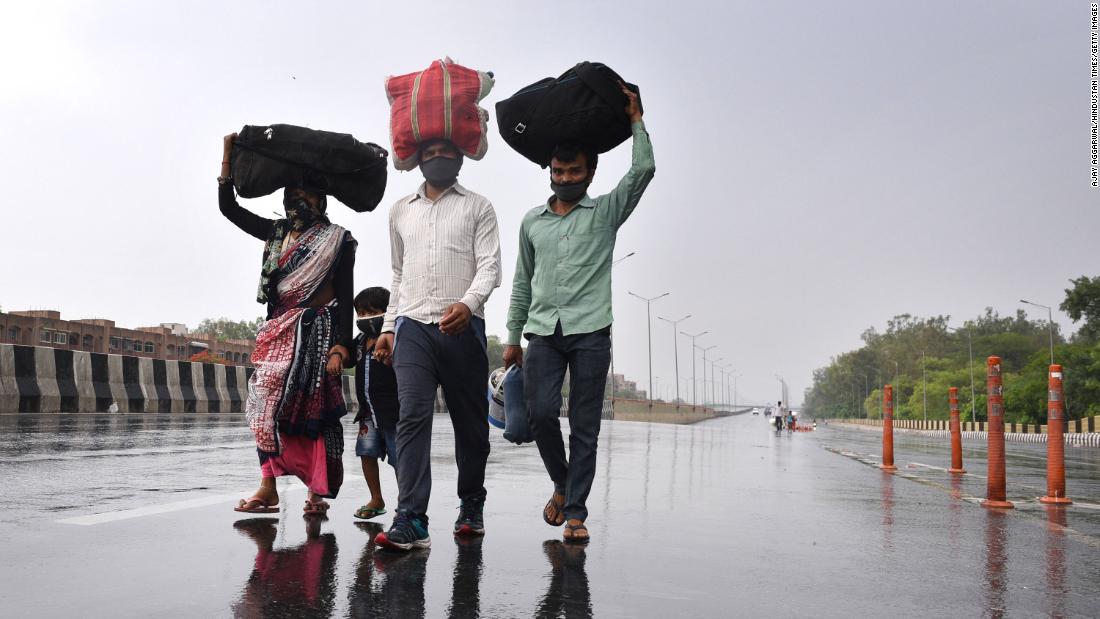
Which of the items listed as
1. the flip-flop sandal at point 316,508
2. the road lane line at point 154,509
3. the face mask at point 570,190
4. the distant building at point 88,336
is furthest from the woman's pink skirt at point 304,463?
the distant building at point 88,336

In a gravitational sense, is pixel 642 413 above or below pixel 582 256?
below

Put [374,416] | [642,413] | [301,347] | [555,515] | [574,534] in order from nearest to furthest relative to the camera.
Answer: [574,534] < [555,515] < [301,347] < [374,416] < [642,413]

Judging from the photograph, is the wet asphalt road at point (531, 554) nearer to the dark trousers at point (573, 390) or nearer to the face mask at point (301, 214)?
the dark trousers at point (573, 390)

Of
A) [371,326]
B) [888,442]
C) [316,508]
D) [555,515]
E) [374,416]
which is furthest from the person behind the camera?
[888,442]

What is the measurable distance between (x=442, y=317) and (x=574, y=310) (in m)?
0.73

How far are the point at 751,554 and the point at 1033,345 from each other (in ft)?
463

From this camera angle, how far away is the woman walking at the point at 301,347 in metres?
5.38

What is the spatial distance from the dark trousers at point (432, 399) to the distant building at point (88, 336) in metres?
85.5

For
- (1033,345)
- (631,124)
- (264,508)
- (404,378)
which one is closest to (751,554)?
(404,378)

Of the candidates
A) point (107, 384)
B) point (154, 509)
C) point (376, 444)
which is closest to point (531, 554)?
point (376, 444)

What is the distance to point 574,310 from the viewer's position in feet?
16.8

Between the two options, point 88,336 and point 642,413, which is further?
point 88,336

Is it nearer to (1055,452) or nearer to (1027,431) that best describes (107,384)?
(1055,452)

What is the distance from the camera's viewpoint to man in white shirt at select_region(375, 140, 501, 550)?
15.4 ft
